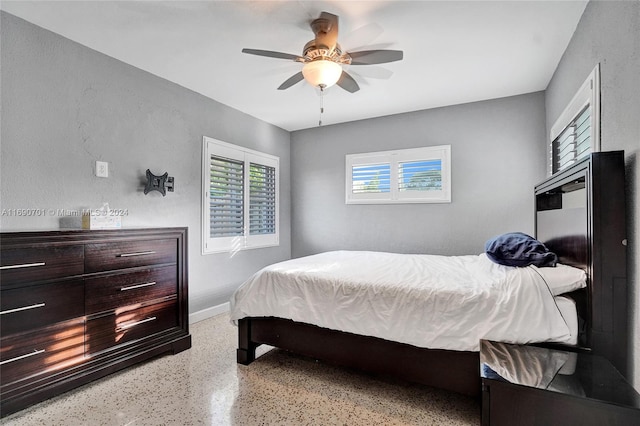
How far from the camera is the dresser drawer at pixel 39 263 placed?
1796 millimetres

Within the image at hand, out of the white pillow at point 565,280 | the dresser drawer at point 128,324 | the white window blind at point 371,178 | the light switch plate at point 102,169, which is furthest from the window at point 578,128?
the light switch plate at point 102,169

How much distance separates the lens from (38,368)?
191cm

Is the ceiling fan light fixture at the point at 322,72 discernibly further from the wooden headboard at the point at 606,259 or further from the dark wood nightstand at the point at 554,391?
the dark wood nightstand at the point at 554,391

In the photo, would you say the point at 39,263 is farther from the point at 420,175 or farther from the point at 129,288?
the point at 420,175

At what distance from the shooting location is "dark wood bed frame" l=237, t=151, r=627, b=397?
150 centimetres

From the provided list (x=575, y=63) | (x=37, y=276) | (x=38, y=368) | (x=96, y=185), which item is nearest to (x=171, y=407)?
(x=38, y=368)

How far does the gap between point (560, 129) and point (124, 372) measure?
4201 mm

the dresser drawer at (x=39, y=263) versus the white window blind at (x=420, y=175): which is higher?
the white window blind at (x=420, y=175)

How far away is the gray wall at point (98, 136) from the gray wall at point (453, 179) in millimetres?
1444

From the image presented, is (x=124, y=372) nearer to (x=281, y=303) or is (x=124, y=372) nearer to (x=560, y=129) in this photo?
(x=281, y=303)

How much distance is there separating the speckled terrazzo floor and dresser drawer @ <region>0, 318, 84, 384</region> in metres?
0.24

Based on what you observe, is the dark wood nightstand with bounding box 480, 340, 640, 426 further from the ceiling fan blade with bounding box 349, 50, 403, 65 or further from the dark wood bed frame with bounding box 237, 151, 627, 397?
the ceiling fan blade with bounding box 349, 50, 403, 65

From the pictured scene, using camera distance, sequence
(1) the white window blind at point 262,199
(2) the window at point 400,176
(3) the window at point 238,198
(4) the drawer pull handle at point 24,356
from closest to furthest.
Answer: (4) the drawer pull handle at point 24,356, (3) the window at point 238,198, (2) the window at point 400,176, (1) the white window blind at point 262,199

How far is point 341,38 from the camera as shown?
7.83ft
